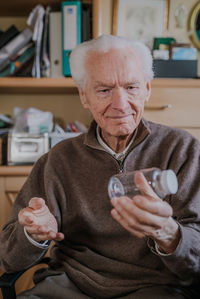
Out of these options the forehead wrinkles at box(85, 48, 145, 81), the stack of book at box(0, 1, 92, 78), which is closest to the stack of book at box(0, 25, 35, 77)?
the stack of book at box(0, 1, 92, 78)

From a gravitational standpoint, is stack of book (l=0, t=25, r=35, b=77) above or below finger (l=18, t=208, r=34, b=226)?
above

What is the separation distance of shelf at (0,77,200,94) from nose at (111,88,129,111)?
843mm

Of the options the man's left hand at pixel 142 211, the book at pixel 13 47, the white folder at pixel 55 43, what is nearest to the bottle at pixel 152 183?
the man's left hand at pixel 142 211

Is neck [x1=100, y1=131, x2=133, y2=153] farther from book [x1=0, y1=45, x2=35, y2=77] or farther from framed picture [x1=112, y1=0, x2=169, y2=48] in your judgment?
framed picture [x1=112, y1=0, x2=169, y2=48]

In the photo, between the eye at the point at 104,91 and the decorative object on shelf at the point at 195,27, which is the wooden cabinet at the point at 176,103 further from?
the eye at the point at 104,91

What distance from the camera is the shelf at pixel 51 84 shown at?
Answer: 6.47 ft

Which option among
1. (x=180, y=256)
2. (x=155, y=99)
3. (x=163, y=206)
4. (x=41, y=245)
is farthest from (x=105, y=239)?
(x=155, y=99)

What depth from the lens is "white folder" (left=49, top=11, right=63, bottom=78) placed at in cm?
210

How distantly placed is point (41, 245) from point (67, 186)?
0.23 metres

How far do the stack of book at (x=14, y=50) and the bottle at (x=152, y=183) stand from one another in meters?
1.43

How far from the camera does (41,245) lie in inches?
43.6

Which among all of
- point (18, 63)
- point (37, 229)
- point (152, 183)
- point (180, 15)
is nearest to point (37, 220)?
point (37, 229)

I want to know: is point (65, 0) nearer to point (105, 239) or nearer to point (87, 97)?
point (87, 97)

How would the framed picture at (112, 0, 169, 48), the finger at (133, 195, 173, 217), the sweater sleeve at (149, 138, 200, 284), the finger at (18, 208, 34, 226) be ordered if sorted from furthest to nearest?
the framed picture at (112, 0, 169, 48), the finger at (18, 208, 34, 226), the sweater sleeve at (149, 138, 200, 284), the finger at (133, 195, 173, 217)
